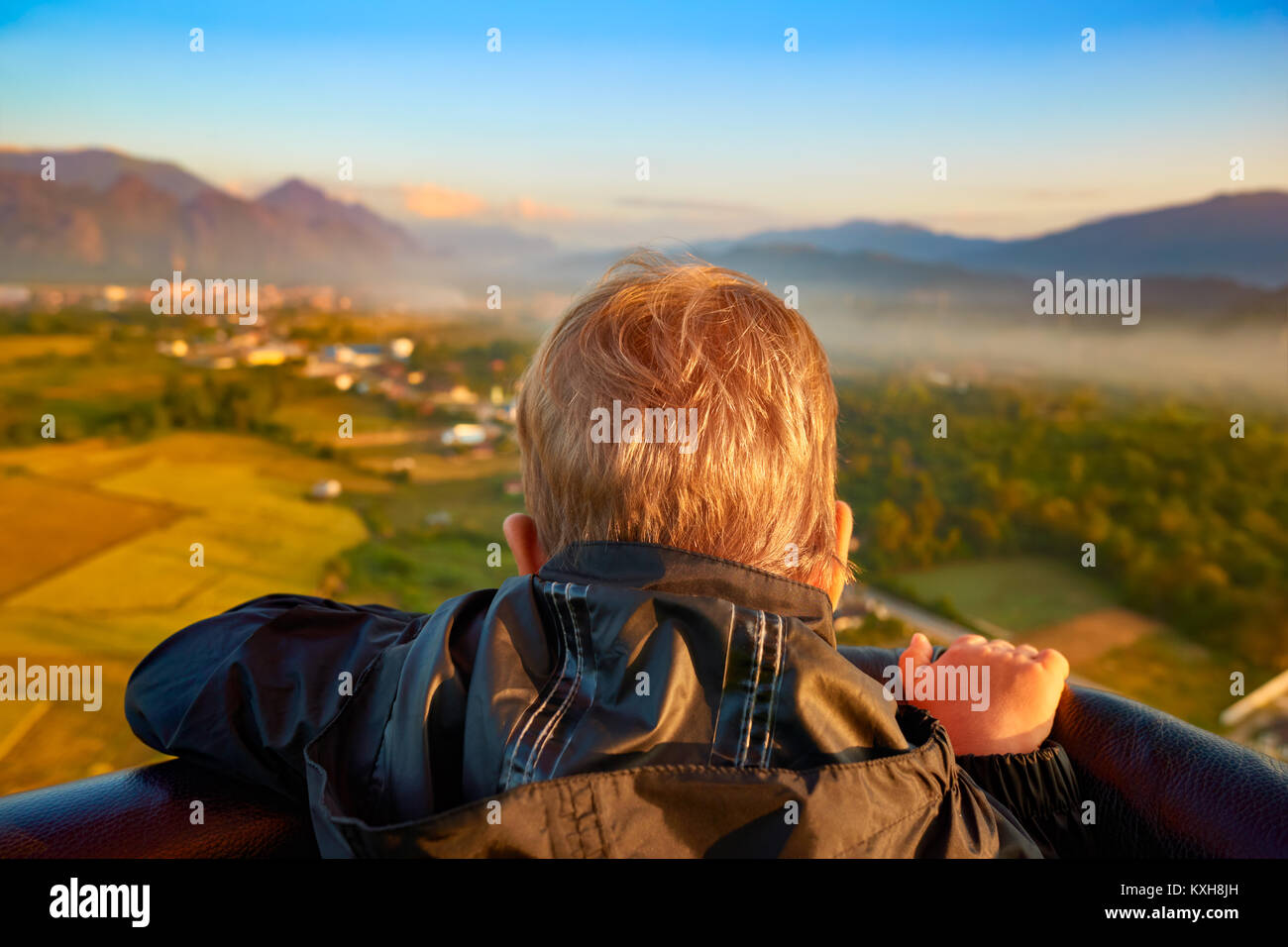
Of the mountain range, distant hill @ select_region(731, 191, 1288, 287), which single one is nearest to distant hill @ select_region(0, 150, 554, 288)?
the mountain range

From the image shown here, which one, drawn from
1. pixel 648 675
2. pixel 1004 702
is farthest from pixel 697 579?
pixel 1004 702

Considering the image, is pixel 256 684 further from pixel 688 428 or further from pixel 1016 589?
pixel 1016 589

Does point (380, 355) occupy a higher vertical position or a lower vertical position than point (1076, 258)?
lower

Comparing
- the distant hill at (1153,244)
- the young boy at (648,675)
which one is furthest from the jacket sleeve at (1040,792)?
the distant hill at (1153,244)

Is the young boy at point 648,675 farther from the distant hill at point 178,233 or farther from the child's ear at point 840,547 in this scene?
the distant hill at point 178,233
